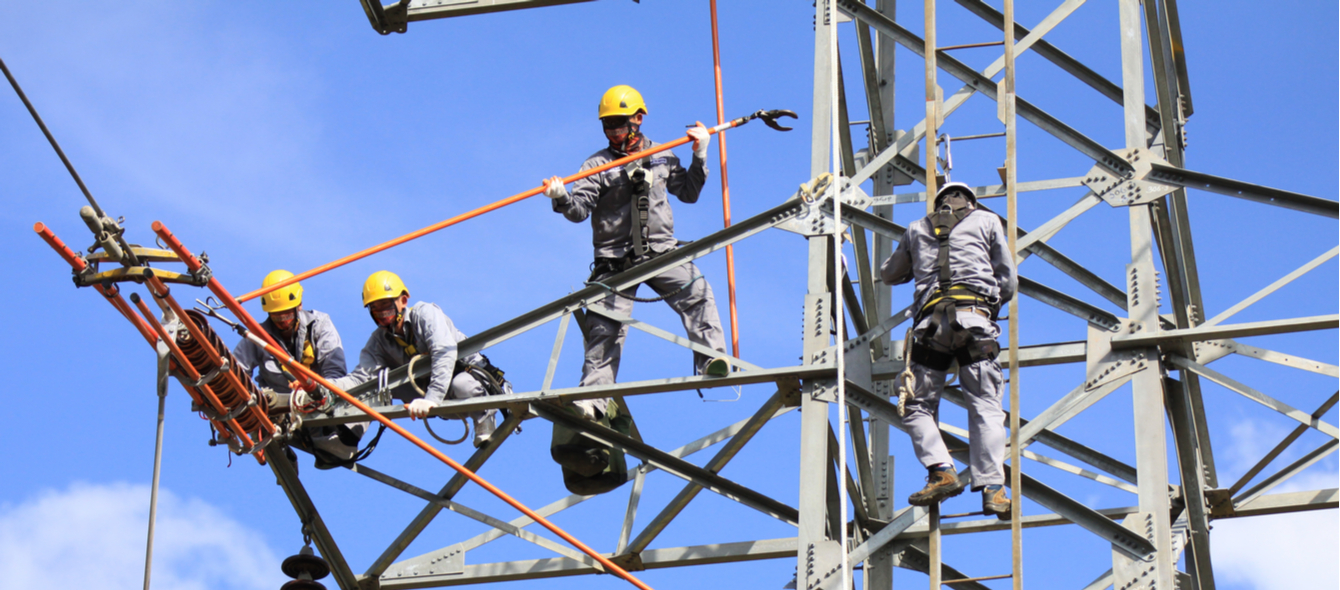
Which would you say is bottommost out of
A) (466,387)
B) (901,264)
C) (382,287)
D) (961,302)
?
(961,302)

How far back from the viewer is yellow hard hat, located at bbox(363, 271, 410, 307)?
512 inches

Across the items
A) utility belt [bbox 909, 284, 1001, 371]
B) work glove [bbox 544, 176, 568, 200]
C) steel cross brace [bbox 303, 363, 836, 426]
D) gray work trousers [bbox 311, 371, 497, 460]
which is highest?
work glove [bbox 544, 176, 568, 200]

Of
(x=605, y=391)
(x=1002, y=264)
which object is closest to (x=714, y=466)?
(x=605, y=391)

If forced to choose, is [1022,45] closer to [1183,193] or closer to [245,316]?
[1183,193]

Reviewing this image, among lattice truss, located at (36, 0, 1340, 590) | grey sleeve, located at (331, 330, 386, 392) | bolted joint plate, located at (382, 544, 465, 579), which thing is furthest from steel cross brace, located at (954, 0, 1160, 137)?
bolted joint plate, located at (382, 544, 465, 579)

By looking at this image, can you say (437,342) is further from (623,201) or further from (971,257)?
(971,257)

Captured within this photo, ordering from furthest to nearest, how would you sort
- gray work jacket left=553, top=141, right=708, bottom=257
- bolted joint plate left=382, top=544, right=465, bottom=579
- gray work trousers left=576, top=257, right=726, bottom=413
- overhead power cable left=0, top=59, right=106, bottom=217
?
1. bolted joint plate left=382, top=544, right=465, bottom=579
2. gray work jacket left=553, top=141, right=708, bottom=257
3. gray work trousers left=576, top=257, right=726, bottom=413
4. overhead power cable left=0, top=59, right=106, bottom=217

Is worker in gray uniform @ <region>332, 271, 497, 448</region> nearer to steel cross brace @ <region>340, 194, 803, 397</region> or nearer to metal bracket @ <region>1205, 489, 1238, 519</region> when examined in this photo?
steel cross brace @ <region>340, 194, 803, 397</region>

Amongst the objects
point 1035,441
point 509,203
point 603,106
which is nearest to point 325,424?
point 509,203

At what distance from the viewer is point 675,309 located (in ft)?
41.6

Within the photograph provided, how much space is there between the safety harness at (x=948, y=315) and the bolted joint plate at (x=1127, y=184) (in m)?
1.45

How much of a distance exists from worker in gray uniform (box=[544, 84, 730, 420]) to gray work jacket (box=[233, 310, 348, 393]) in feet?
6.92

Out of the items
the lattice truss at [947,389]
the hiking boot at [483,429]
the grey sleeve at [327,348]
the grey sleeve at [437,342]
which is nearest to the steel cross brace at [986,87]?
the lattice truss at [947,389]

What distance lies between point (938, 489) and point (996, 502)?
0.34 meters
